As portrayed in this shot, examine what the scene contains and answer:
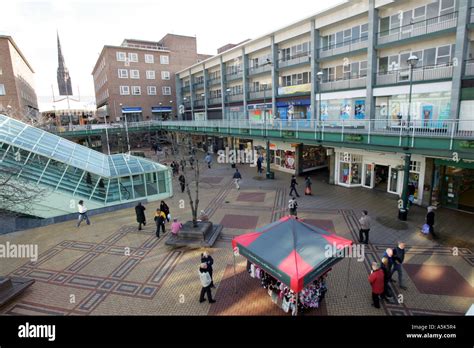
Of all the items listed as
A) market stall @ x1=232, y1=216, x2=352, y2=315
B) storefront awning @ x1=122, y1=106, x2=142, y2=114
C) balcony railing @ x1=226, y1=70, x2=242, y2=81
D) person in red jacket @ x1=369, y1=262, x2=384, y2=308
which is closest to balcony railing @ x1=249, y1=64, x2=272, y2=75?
balcony railing @ x1=226, y1=70, x2=242, y2=81

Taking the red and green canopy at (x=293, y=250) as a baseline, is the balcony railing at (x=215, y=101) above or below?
above

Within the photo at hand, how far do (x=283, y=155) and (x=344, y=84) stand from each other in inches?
338

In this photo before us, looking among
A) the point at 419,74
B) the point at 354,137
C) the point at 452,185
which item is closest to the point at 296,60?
the point at 419,74

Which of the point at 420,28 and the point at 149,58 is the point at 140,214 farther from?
the point at 149,58

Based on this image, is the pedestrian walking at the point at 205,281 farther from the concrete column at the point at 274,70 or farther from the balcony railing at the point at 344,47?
the concrete column at the point at 274,70

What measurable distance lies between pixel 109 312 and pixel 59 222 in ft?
32.2

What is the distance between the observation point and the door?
19844 millimetres

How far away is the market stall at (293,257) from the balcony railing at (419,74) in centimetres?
1755

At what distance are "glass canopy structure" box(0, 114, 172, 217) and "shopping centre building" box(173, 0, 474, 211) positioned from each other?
10.2m

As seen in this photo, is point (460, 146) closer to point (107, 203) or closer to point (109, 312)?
point (109, 312)

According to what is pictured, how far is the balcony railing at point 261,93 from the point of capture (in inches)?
1395

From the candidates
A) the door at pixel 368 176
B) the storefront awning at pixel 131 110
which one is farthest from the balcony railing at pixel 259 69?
the storefront awning at pixel 131 110

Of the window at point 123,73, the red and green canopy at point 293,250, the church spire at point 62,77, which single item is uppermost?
the church spire at point 62,77
